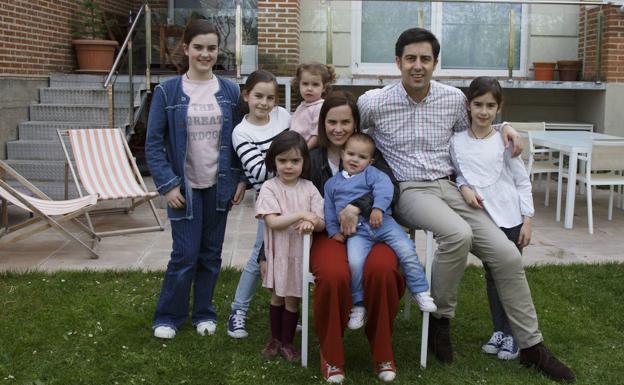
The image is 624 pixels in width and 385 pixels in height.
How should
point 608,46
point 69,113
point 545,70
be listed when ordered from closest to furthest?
point 69,113 → point 608,46 → point 545,70

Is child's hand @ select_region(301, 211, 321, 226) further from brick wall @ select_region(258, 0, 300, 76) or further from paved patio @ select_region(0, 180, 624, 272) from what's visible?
brick wall @ select_region(258, 0, 300, 76)

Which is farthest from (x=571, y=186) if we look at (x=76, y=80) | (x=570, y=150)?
(x=76, y=80)

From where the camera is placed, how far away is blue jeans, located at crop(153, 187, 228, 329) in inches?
148

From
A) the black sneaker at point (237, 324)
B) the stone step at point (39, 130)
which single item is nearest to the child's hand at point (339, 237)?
the black sneaker at point (237, 324)

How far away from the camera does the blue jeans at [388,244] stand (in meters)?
3.26

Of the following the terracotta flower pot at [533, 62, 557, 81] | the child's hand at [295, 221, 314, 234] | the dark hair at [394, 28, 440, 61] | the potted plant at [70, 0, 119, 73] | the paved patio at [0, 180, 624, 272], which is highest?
the potted plant at [70, 0, 119, 73]

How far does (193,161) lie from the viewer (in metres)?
3.73

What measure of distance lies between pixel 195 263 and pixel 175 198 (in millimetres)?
387

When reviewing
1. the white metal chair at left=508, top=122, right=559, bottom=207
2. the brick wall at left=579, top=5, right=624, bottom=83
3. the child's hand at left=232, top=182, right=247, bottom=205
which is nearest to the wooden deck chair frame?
the child's hand at left=232, top=182, right=247, bottom=205

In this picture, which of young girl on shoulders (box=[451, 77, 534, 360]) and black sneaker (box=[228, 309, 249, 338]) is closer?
young girl on shoulders (box=[451, 77, 534, 360])

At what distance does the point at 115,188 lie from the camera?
6426 millimetres

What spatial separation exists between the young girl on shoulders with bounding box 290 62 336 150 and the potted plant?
266 inches

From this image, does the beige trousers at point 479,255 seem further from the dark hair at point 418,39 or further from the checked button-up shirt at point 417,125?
the dark hair at point 418,39

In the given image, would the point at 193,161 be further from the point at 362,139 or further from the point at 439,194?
the point at 439,194
